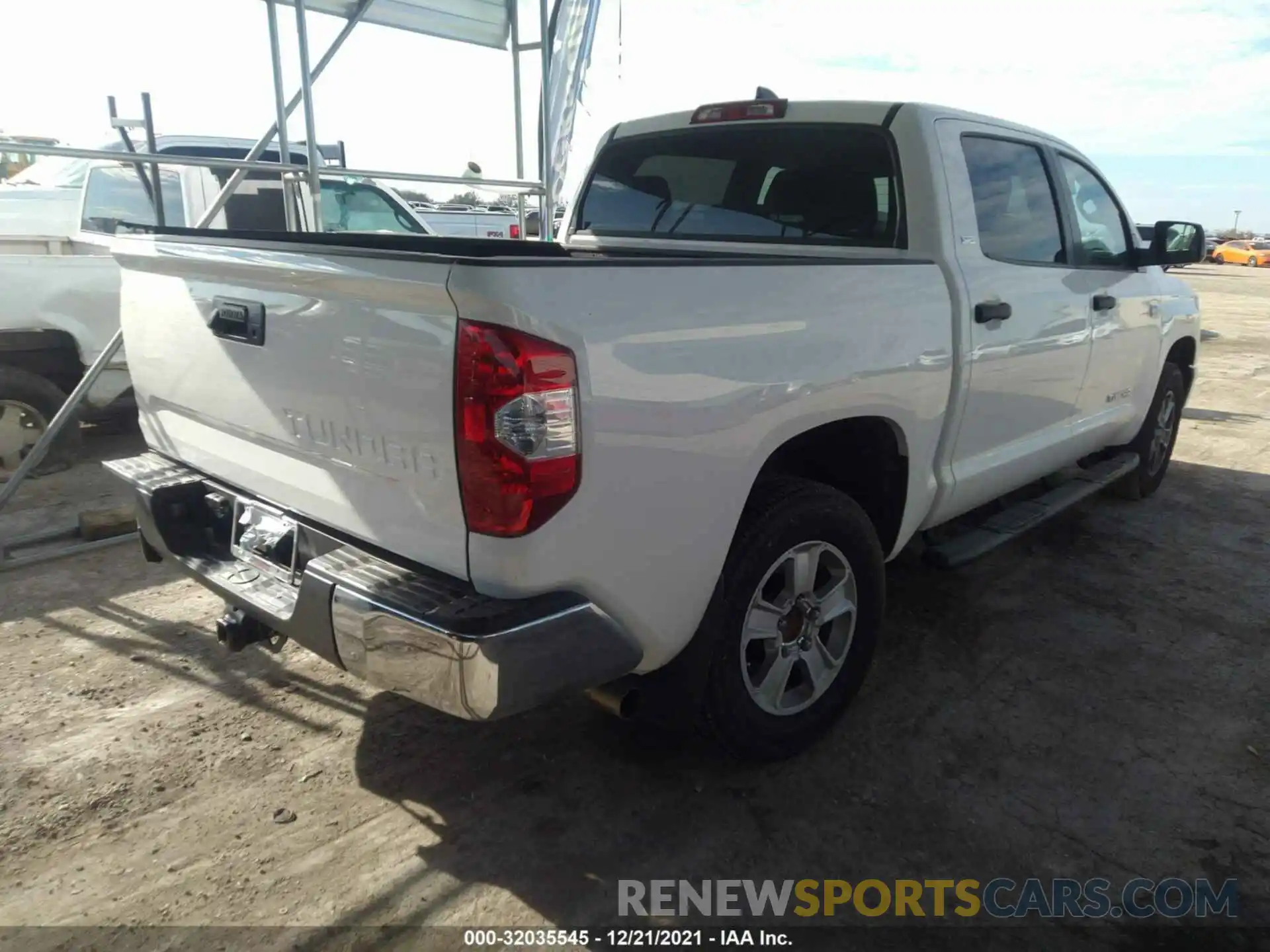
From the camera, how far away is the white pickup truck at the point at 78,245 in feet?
17.5

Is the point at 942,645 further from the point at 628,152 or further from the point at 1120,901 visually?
the point at 628,152

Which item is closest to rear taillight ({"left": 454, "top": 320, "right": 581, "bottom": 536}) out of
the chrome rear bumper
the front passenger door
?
the chrome rear bumper

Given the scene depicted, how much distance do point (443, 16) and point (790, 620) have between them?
5.55 meters

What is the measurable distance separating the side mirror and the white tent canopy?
4700mm

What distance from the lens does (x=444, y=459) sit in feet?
6.29

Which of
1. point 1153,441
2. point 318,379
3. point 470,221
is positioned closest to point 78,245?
point 318,379

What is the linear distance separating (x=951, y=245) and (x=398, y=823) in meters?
2.53

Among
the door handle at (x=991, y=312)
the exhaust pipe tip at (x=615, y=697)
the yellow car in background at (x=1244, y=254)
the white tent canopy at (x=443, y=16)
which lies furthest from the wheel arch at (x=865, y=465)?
the yellow car in background at (x=1244, y=254)

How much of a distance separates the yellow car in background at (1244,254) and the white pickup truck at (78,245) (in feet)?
166

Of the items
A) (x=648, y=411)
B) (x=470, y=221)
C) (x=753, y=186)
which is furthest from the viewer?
(x=470, y=221)

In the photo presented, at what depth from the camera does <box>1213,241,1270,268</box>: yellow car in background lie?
148 feet

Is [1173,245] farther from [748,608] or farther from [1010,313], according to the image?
[748,608]

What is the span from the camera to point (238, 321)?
7.74ft

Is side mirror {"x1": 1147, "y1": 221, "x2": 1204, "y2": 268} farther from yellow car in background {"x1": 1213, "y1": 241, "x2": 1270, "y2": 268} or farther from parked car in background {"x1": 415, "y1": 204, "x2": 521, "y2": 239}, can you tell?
yellow car in background {"x1": 1213, "y1": 241, "x2": 1270, "y2": 268}
